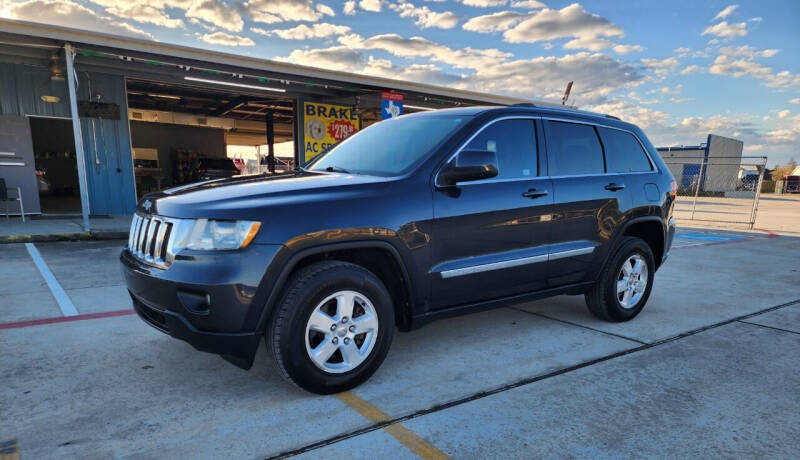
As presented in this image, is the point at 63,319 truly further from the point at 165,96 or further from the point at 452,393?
the point at 165,96

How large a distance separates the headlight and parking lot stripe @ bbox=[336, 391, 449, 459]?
112cm

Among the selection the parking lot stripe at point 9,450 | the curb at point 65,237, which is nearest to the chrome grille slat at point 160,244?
the parking lot stripe at point 9,450

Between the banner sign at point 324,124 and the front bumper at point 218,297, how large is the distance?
12227mm

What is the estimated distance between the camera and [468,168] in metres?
2.97

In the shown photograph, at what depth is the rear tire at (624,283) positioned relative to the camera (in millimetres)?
4070

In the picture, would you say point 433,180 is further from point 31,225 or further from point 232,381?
Answer: point 31,225

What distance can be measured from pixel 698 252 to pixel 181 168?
22.1 m

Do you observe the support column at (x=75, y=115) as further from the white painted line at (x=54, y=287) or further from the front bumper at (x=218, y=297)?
the front bumper at (x=218, y=297)

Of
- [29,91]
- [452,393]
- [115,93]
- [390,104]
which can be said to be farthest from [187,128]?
[452,393]

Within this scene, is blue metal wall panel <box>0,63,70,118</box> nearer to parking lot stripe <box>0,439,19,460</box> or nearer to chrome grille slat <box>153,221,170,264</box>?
chrome grille slat <box>153,221,170,264</box>

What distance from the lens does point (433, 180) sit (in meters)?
3.00

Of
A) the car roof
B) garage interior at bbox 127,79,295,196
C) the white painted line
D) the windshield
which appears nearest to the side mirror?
the windshield

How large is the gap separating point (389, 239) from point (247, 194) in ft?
2.86

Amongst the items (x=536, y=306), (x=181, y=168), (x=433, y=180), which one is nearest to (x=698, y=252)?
(x=536, y=306)
